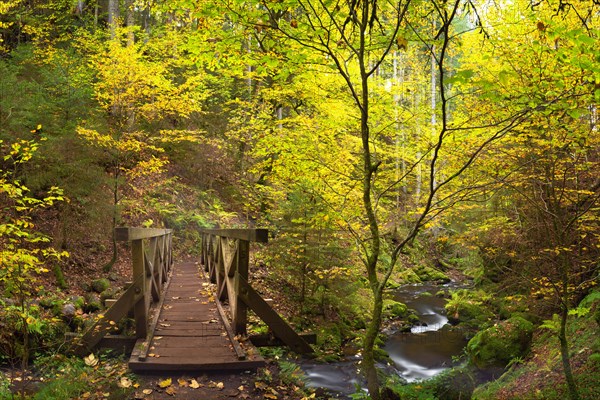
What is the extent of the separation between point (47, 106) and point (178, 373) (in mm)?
7886

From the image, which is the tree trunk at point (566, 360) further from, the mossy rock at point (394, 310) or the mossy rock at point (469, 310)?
the mossy rock at point (394, 310)

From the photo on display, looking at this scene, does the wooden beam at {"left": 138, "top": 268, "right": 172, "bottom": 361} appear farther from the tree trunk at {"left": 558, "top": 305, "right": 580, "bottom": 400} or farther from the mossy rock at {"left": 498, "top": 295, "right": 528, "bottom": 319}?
the mossy rock at {"left": 498, "top": 295, "right": 528, "bottom": 319}

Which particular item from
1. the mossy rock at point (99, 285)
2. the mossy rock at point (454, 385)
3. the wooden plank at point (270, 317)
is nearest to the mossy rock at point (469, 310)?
the mossy rock at point (454, 385)

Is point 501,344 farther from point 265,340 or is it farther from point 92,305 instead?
point 92,305

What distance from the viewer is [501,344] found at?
921 centimetres

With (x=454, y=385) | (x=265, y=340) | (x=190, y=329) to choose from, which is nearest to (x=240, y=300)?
(x=265, y=340)

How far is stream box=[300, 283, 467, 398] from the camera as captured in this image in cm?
806

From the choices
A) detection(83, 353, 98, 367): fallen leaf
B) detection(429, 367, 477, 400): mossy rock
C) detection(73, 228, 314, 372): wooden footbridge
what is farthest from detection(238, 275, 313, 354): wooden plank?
detection(429, 367, 477, 400): mossy rock

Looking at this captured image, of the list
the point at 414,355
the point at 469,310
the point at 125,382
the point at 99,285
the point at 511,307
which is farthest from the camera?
the point at 469,310

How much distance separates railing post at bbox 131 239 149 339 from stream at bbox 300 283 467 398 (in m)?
3.10

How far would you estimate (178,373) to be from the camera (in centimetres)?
452

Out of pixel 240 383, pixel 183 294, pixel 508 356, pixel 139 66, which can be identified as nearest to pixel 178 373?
pixel 240 383

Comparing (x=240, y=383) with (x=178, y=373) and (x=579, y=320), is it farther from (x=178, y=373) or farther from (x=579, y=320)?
(x=579, y=320)

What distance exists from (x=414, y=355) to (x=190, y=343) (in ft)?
24.1
